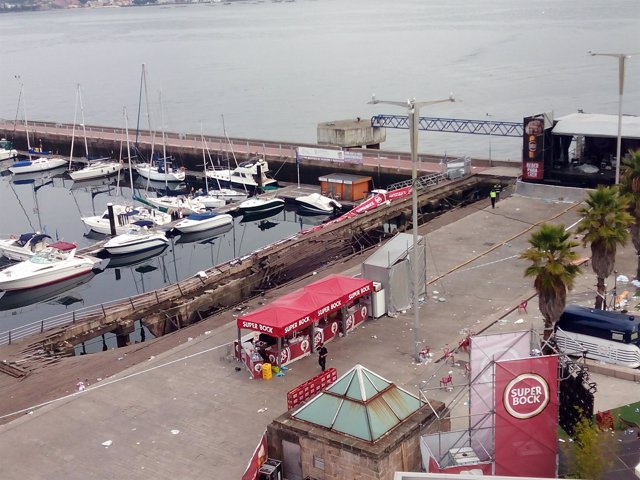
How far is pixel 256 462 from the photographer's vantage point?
59.4ft

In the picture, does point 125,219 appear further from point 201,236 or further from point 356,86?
point 356,86

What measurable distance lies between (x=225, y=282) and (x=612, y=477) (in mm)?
23679

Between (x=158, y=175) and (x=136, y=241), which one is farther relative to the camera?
(x=158, y=175)

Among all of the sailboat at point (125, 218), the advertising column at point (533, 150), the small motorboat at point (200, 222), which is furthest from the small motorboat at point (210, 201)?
the advertising column at point (533, 150)

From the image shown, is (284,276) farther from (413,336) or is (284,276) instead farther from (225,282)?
(413,336)

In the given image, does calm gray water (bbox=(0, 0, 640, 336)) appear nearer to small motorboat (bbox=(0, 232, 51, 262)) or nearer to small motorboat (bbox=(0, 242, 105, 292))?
small motorboat (bbox=(0, 242, 105, 292))

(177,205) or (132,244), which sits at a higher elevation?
(177,205)

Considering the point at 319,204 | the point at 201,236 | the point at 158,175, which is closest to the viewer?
the point at 201,236

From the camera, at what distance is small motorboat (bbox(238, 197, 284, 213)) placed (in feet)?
204

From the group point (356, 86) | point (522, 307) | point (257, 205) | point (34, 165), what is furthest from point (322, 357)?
point (356, 86)

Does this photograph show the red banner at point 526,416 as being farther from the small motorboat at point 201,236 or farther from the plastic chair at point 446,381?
the small motorboat at point 201,236

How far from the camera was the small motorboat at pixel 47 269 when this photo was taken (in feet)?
156

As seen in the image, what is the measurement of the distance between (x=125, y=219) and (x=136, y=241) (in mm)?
5111

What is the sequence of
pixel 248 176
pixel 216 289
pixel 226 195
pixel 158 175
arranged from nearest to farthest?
pixel 216 289
pixel 226 195
pixel 248 176
pixel 158 175
